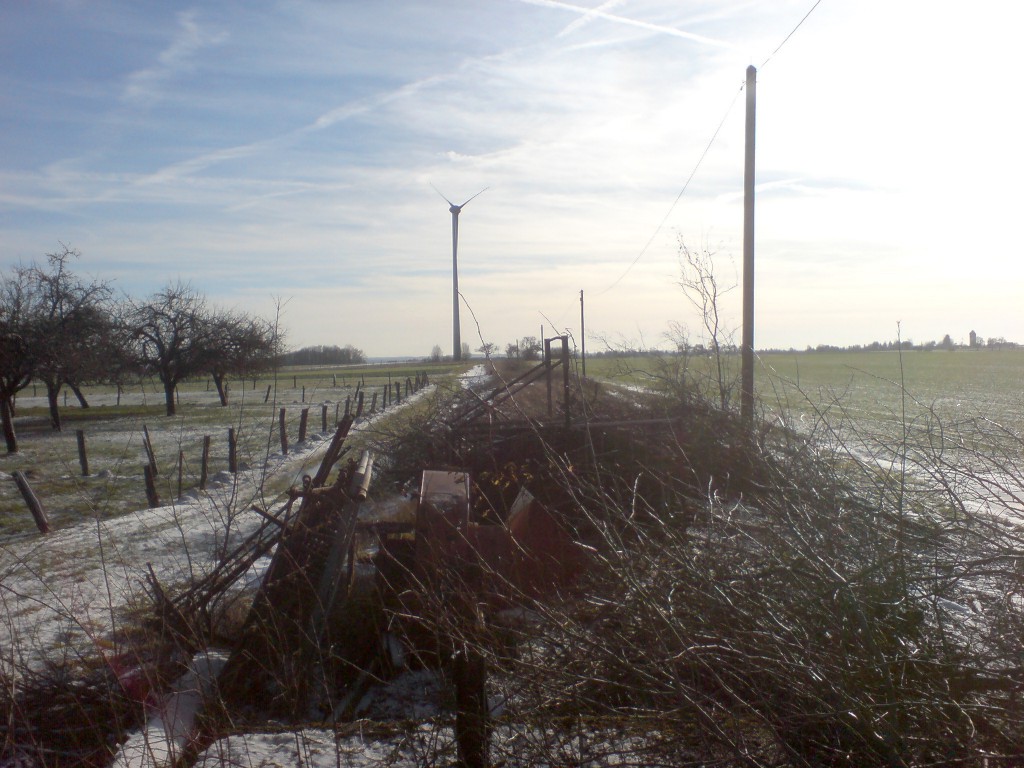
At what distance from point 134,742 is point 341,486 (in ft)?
7.58

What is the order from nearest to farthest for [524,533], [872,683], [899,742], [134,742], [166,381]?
[899,742] → [872,683] → [134,742] → [524,533] → [166,381]

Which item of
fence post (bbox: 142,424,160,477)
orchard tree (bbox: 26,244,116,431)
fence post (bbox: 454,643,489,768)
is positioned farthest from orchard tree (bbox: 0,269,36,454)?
fence post (bbox: 454,643,489,768)

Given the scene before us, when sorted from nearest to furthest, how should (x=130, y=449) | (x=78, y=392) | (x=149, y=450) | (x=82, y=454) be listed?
(x=149, y=450) < (x=82, y=454) < (x=130, y=449) < (x=78, y=392)

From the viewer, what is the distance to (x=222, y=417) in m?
34.4

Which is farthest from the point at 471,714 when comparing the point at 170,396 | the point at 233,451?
the point at 170,396

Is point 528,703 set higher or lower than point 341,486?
lower

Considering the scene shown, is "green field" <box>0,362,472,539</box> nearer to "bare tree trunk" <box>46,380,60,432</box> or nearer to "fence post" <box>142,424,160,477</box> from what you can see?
"fence post" <box>142,424,160,477</box>

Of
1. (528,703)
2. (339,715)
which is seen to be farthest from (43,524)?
(528,703)

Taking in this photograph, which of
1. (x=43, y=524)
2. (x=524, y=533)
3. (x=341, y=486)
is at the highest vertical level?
(x=341, y=486)

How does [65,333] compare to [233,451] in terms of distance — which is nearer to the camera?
[233,451]

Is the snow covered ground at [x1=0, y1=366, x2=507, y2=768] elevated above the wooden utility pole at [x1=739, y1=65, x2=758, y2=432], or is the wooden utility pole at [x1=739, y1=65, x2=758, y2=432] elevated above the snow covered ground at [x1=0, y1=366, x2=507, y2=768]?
the wooden utility pole at [x1=739, y1=65, x2=758, y2=432]

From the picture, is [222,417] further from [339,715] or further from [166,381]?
[339,715]

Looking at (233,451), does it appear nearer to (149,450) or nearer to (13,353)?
(149,450)

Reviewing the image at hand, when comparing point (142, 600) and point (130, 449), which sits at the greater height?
point (142, 600)
